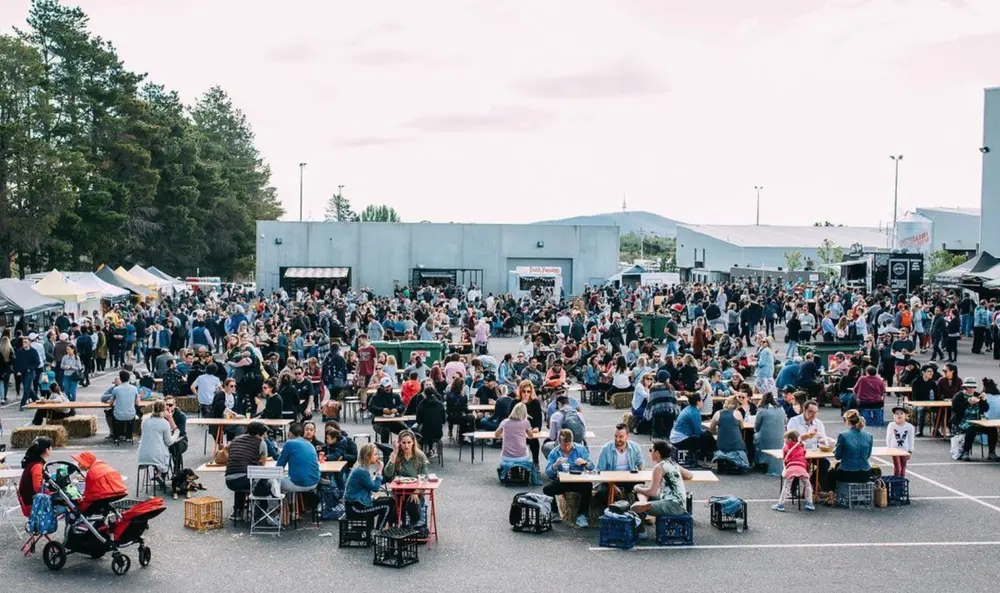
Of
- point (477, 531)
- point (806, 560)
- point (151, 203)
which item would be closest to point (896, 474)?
point (806, 560)

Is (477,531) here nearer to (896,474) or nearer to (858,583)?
(858,583)

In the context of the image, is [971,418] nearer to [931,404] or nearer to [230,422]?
[931,404]

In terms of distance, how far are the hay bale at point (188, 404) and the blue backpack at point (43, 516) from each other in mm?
10486

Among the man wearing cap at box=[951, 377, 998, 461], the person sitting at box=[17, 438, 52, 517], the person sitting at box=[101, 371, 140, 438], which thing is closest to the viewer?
the person sitting at box=[17, 438, 52, 517]

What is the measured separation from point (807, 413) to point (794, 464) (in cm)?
123

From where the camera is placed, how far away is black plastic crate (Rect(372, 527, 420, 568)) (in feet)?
35.5

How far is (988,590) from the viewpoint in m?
10.1

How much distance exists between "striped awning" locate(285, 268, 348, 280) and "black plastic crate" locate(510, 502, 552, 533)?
4988 centimetres

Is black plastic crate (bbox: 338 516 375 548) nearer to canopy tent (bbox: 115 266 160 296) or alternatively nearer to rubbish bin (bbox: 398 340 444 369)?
rubbish bin (bbox: 398 340 444 369)

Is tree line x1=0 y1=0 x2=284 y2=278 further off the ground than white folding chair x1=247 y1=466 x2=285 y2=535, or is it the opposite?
tree line x1=0 y1=0 x2=284 y2=278

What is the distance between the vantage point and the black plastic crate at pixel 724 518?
40.3ft

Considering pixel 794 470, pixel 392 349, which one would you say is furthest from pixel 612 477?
pixel 392 349

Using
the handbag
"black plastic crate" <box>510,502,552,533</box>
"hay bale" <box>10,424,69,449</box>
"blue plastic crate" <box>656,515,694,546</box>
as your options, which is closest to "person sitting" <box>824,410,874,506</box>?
the handbag

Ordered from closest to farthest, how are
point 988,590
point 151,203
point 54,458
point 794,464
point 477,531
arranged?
1. point 988,590
2. point 477,531
3. point 794,464
4. point 54,458
5. point 151,203
